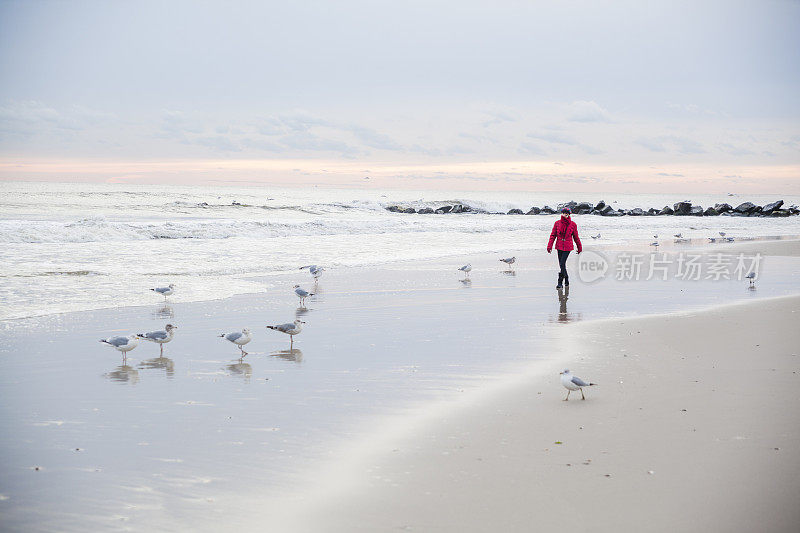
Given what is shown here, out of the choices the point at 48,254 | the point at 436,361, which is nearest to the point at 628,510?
the point at 436,361

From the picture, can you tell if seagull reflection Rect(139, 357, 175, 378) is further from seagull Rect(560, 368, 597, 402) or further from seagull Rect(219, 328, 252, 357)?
seagull Rect(560, 368, 597, 402)

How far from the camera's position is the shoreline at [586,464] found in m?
4.27

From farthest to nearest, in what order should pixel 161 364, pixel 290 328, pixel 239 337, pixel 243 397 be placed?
pixel 290 328 < pixel 239 337 < pixel 161 364 < pixel 243 397

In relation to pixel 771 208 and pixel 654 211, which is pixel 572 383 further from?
pixel 771 208

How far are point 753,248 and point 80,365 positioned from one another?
87.3 ft

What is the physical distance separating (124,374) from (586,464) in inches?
211

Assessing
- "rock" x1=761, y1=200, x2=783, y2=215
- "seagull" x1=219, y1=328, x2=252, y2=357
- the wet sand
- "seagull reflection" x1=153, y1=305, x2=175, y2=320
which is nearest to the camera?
the wet sand

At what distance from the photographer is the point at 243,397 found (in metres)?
6.97

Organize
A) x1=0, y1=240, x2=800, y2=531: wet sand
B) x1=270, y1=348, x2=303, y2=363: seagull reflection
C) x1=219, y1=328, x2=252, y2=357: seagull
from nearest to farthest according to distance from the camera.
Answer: x1=0, y1=240, x2=800, y2=531: wet sand < x1=270, y1=348, x2=303, y2=363: seagull reflection < x1=219, y1=328, x2=252, y2=357: seagull

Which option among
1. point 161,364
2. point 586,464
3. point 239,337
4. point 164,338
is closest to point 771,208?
point 239,337

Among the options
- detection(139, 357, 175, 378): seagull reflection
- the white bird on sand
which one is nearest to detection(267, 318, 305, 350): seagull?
detection(139, 357, 175, 378): seagull reflection

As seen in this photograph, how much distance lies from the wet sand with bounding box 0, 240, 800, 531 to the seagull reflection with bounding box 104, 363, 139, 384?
0.03m

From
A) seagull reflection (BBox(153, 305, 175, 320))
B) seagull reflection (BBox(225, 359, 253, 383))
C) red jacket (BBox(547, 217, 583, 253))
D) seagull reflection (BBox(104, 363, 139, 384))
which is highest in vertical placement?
red jacket (BBox(547, 217, 583, 253))

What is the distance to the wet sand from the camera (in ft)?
15.2
